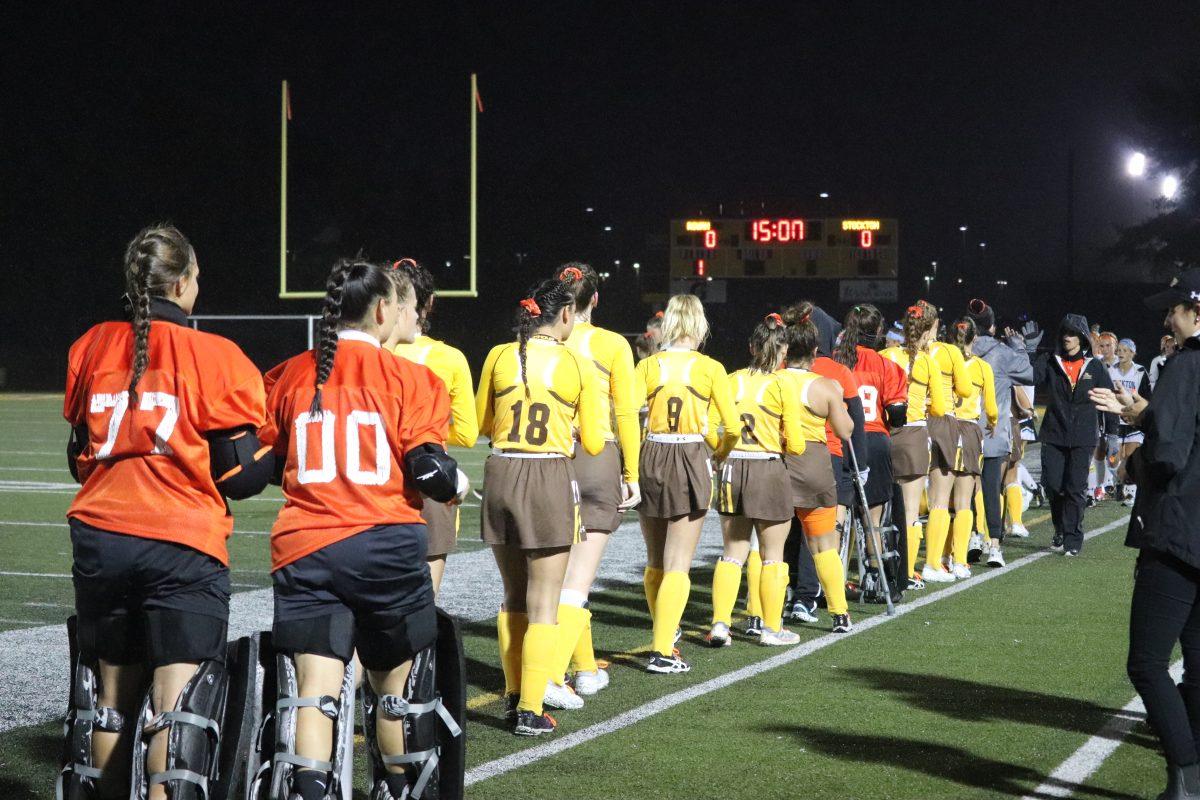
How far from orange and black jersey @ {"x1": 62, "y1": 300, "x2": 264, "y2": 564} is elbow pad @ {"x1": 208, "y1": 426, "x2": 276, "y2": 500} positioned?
Answer: 0.02 m

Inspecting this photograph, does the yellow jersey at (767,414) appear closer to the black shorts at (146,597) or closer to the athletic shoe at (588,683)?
the athletic shoe at (588,683)

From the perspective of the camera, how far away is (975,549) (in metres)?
13.2

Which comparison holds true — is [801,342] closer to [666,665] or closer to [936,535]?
[666,665]

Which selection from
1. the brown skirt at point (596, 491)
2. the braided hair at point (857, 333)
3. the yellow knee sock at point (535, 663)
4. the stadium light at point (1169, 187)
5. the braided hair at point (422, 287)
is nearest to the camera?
the braided hair at point (422, 287)

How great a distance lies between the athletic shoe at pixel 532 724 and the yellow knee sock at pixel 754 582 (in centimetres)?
280

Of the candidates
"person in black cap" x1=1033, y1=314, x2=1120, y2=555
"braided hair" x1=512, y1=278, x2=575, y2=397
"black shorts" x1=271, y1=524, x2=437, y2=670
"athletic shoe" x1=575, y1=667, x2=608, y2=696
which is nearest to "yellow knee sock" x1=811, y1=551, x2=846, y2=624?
"athletic shoe" x1=575, y1=667, x2=608, y2=696

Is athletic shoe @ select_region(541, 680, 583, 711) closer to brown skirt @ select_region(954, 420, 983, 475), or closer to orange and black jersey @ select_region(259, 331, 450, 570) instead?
orange and black jersey @ select_region(259, 331, 450, 570)

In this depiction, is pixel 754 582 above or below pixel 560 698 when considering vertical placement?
above

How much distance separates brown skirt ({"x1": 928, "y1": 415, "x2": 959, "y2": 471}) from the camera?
39.1 feet

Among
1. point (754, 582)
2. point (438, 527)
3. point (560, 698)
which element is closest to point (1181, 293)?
point (438, 527)

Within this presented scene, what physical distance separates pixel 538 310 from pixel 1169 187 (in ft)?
212

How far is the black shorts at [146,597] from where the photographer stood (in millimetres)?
4168

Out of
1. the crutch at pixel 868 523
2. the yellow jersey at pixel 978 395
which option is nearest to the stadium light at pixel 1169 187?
the yellow jersey at pixel 978 395

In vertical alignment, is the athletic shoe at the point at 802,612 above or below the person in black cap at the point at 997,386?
below
